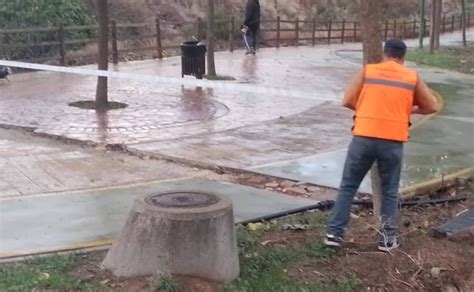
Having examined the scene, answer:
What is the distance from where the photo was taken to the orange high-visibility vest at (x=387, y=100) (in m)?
5.78

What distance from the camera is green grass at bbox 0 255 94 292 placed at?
5.28m

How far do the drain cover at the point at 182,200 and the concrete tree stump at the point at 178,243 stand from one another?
0.10 feet

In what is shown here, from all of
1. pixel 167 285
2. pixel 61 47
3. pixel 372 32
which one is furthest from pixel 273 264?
pixel 61 47

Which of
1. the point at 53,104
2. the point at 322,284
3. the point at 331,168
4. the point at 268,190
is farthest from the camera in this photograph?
the point at 53,104

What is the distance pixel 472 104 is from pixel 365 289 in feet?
36.3

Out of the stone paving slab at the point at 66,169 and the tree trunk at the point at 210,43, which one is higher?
the tree trunk at the point at 210,43

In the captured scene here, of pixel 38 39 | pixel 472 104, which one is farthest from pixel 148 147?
pixel 38 39

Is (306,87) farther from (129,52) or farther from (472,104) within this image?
(129,52)

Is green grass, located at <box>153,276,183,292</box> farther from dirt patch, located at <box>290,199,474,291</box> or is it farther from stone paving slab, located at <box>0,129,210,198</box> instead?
→ stone paving slab, located at <box>0,129,210,198</box>

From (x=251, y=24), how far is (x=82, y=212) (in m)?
20.1

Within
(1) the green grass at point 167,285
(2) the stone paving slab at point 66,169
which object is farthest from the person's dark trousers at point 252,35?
(1) the green grass at point 167,285

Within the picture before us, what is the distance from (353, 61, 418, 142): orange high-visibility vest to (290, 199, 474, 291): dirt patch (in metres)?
0.87

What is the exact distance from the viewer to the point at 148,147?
10.7 metres

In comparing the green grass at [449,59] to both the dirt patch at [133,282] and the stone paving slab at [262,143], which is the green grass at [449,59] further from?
the dirt patch at [133,282]
